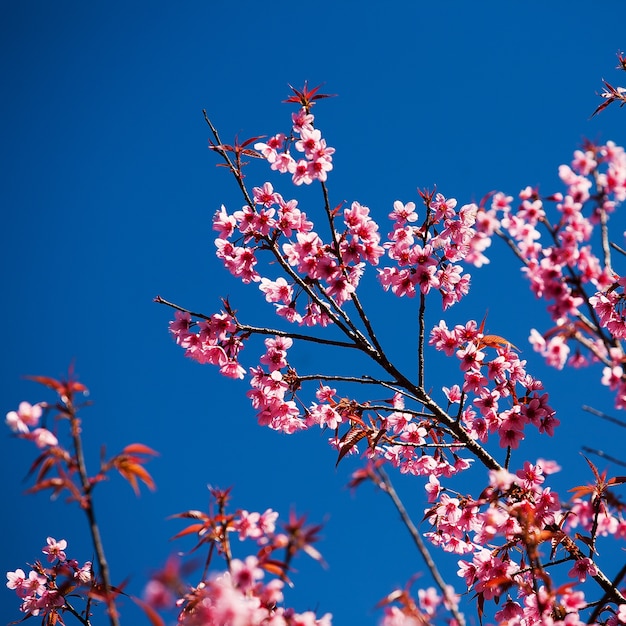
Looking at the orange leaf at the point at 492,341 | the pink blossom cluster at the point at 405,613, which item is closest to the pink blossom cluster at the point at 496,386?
the orange leaf at the point at 492,341

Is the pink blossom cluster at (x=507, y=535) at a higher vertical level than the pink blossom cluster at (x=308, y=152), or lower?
lower

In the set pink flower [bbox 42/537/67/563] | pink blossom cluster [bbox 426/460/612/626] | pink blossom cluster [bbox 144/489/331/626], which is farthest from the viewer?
pink flower [bbox 42/537/67/563]

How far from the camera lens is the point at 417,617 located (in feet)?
9.50

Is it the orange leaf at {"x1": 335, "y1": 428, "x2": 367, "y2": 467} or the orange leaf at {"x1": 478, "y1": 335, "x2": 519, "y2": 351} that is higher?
the orange leaf at {"x1": 478, "y1": 335, "x2": 519, "y2": 351}

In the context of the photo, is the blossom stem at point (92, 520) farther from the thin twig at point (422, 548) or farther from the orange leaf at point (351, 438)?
the orange leaf at point (351, 438)

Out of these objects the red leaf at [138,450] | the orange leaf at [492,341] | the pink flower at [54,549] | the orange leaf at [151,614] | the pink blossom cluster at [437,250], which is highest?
the pink blossom cluster at [437,250]

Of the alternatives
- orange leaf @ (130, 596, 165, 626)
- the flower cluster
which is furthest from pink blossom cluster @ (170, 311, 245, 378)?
orange leaf @ (130, 596, 165, 626)

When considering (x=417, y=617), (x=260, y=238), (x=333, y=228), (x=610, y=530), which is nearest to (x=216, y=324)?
(x=260, y=238)

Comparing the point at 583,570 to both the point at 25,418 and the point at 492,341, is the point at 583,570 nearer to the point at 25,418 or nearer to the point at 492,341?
the point at 492,341

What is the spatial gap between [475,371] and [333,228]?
1650 millimetres

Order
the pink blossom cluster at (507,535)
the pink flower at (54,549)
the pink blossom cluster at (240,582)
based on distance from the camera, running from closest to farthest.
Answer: the pink blossom cluster at (240,582) < the pink blossom cluster at (507,535) < the pink flower at (54,549)

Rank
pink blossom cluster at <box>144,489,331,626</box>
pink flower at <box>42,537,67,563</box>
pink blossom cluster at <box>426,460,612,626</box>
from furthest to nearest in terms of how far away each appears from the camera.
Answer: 1. pink flower at <box>42,537,67,563</box>
2. pink blossom cluster at <box>426,460,612,626</box>
3. pink blossom cluster at <box>144,489,331,626</box>

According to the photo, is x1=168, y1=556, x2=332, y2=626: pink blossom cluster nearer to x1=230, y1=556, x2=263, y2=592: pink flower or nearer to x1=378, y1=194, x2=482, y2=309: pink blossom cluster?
x1=230, y1=556, x2=263, y2=592: pink flower

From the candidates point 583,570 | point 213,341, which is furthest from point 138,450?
point 583,570
